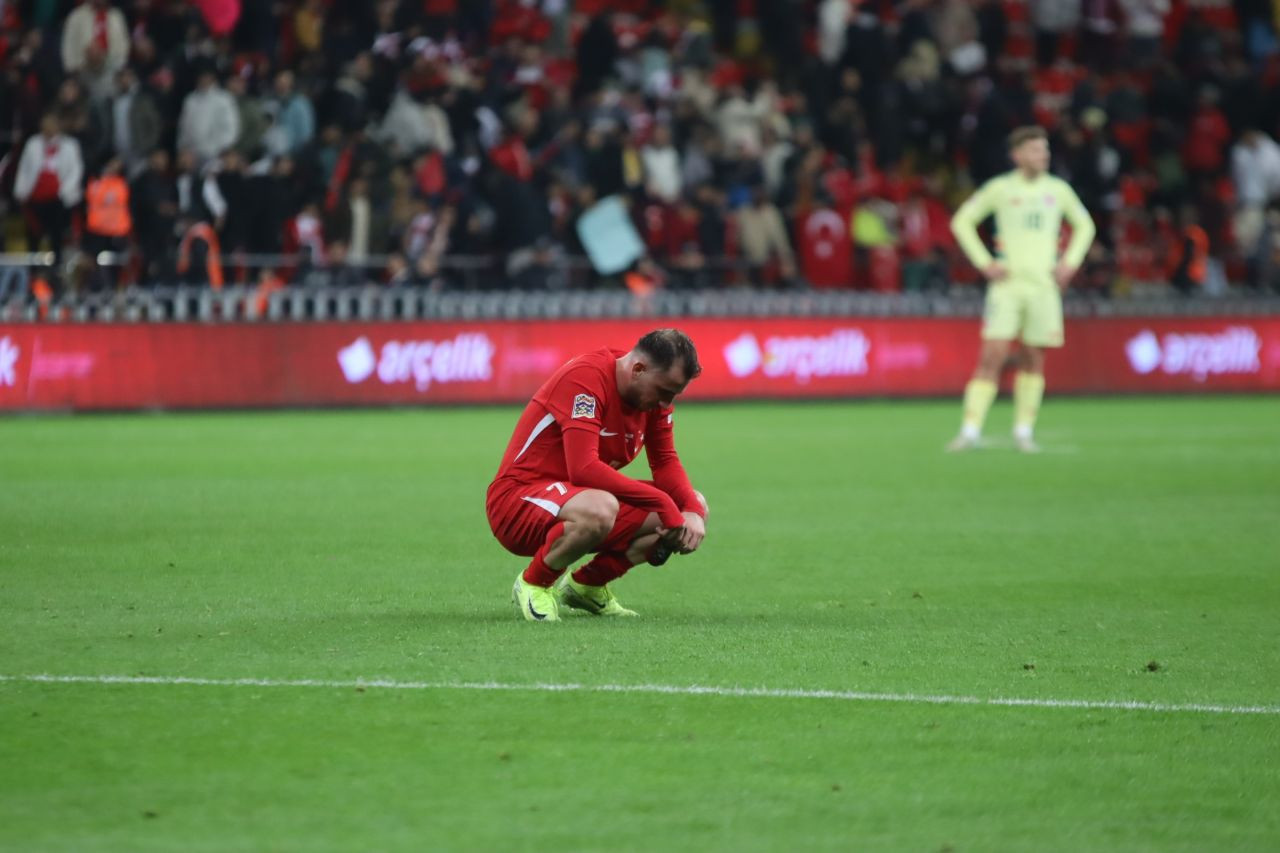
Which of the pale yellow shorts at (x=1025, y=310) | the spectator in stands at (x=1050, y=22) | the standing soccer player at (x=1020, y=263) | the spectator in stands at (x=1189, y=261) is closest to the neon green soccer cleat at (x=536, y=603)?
the standing soccer player at (x=1020, y=263)

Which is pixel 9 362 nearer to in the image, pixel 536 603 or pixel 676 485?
pixel 536 603

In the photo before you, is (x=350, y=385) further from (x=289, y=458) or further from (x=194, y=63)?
(x=289, y=458)

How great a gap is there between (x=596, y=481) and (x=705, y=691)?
4.78 ft

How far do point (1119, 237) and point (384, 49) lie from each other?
33.6 feet

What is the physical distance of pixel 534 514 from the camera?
7.91 m

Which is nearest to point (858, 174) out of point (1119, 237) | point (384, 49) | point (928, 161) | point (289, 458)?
point (928, 161)

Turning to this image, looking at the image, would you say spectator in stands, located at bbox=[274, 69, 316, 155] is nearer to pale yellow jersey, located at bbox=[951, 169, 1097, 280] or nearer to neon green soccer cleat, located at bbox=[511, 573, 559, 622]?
pale yellow jersey, located at bbox=[951, 169, 1097, 280]

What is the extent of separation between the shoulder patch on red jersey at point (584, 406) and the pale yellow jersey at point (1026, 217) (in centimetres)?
991

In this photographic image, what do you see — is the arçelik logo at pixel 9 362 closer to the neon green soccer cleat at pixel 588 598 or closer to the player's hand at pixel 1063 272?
the player's hand at pixel 1063 272

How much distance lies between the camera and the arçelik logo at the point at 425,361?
2262cm

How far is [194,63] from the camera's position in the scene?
892 inches

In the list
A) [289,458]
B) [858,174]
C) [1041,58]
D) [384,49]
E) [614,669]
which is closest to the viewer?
[614,669]

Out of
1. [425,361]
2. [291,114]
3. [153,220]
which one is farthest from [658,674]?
[291,114]

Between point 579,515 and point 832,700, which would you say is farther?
point 579,515
